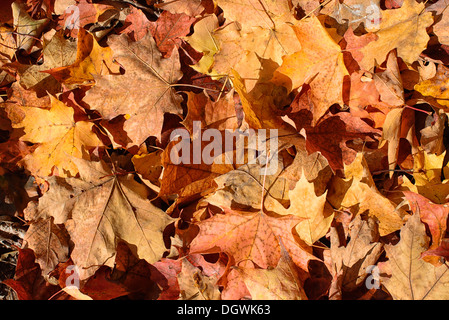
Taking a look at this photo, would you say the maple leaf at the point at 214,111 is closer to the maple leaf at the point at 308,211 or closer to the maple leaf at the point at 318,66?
the maple leaf at the point at 318,66

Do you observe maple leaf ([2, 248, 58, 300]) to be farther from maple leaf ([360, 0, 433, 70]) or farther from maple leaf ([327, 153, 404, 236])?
maple leaf ([360, 0, 433, 70])

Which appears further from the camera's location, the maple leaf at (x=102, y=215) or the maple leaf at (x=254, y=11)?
the maple leaf at (x=254, y=11)

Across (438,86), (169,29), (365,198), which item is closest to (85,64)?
(169,29)

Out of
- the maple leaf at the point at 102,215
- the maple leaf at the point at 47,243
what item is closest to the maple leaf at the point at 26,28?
the maple leaf at the point at 102,215

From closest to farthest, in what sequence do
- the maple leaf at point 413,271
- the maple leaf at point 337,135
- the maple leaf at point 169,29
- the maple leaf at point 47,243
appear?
the maple leaf at point 413,271, the maple leaf at point 337,135, the maple leaf at point 47,243, the maple leaf at point 169,29

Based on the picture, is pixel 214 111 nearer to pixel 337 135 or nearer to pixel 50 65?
pixel 337 135

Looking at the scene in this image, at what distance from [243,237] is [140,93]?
26.7 inches

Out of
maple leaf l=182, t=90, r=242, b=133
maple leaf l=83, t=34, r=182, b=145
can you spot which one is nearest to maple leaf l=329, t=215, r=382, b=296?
maple leaf l=182, t=90, r=242, b=133

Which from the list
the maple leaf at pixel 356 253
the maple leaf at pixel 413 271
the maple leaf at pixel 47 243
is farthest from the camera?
the maple leaf at pixel 47 243

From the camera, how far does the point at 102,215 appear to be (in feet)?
4.47

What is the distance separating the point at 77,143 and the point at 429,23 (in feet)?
4.72

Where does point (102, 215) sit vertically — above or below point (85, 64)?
below

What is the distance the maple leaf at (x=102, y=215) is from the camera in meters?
1.34

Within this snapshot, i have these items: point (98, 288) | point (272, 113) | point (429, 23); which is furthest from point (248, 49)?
point (98, 288)
